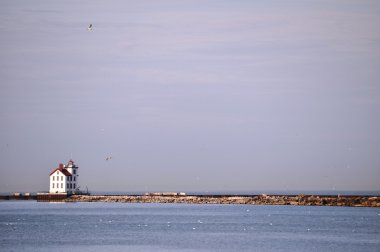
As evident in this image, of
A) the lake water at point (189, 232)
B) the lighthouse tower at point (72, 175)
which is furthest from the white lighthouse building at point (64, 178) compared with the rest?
the lake water at point (189, 232)

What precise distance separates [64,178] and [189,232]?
215 feet

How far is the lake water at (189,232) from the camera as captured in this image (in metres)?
61.8

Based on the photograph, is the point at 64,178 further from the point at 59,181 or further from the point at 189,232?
the point at 189,232

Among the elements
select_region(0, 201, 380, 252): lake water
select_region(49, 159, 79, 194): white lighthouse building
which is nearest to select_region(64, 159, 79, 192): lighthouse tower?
select_region(49, 159, 79, 194): white lighthouse building

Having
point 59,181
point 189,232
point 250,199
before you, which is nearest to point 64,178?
point 59,181

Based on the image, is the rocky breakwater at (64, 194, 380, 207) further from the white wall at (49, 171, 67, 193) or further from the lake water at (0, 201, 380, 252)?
the lake water at (0, 201, 380, 252)

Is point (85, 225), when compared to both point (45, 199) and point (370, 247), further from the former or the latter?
point (45, 199)

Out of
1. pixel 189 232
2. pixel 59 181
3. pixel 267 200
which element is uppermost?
pixel 59 181

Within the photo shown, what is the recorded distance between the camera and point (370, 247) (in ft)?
202

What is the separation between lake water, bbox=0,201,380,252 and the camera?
203ft

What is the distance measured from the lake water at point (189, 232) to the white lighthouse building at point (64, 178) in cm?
3345

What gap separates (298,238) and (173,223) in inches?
887

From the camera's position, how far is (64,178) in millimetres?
137250

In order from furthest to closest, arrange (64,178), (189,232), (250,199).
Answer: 1. (64,178)
2. (250,199)
3. (189,232)
